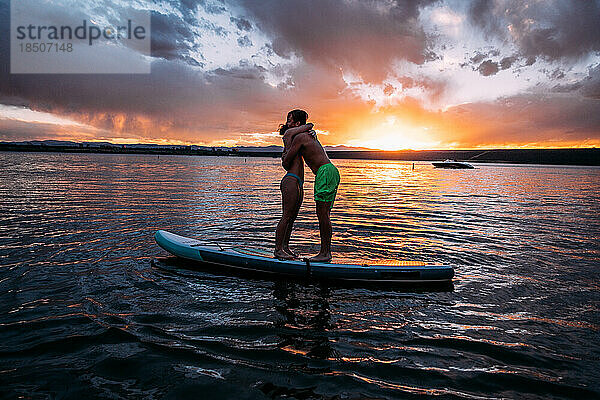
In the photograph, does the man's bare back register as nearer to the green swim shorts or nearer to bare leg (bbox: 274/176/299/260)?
the green swim shorts

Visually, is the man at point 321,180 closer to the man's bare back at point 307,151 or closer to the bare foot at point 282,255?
the man's bare back at point 307,151

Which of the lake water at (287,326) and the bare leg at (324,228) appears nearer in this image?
the lake water at (287,326)

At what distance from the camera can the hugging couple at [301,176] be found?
7.13 metres

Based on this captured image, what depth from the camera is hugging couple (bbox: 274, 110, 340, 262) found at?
7133 millimetres

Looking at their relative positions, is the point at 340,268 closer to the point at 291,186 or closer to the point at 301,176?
the point at 291,186

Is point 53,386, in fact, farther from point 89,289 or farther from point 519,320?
point 519,320

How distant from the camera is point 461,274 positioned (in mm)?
7367

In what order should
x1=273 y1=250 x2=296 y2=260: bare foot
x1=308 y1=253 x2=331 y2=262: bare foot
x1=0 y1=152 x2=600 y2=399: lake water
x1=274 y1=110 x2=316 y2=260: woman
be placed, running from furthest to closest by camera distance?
1. x1=274 y1=110 x2=316 y2=260: woman
2. x1=273 y1=250 x2=296 y2=260: bare foot
3. x1=308 y1=253 x2=331 y2=262: bare foot
4. x1=0 y1=152 x2=600 y2=399: lake water

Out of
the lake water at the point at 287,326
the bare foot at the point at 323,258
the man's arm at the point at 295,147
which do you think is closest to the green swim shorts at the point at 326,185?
the man's arm at the point at 295,147

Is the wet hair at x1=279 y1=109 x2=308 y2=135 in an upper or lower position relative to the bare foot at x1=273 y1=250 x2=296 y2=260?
upper

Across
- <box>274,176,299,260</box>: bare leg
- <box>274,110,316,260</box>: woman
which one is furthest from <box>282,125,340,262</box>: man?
<box>274,176,299,260</box>: bare leg

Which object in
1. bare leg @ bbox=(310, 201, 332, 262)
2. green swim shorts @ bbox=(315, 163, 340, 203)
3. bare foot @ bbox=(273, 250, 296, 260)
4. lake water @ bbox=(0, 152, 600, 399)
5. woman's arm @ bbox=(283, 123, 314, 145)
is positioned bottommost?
lake water @ bbox=(0, 152, 600, 399)

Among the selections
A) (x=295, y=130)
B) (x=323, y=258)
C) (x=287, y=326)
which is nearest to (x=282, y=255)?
(x=323, y=258)

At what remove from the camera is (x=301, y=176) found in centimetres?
759
